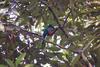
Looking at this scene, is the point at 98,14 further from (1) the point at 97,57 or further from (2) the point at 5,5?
(2) the point at 5,5

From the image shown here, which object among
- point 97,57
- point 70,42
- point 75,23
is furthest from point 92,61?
point 75,23

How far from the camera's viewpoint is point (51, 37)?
224 cm

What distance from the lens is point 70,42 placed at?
1.92m

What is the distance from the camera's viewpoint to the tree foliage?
1717mm

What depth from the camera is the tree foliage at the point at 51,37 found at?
1.72 meters

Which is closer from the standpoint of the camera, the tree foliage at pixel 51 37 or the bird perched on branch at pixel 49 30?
the tree foliage at pixel 51 37

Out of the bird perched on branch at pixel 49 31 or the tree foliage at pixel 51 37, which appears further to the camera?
the bird perched on branch at pixel 49 31

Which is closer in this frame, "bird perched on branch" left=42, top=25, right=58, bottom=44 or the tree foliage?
the tree foliage

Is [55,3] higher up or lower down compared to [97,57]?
higher up

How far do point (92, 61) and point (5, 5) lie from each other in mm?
691

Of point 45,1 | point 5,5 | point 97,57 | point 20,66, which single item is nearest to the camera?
point 20,66

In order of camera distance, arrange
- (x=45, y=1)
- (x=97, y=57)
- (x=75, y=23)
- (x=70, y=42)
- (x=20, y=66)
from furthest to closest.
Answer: (x=75, y=23)
(x=45, y=1)
(x=70, y=42)
(x=97, y=57)
(x=20, y=66)

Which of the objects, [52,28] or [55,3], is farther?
[52,28]

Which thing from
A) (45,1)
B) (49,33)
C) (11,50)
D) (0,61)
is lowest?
(0,61)
